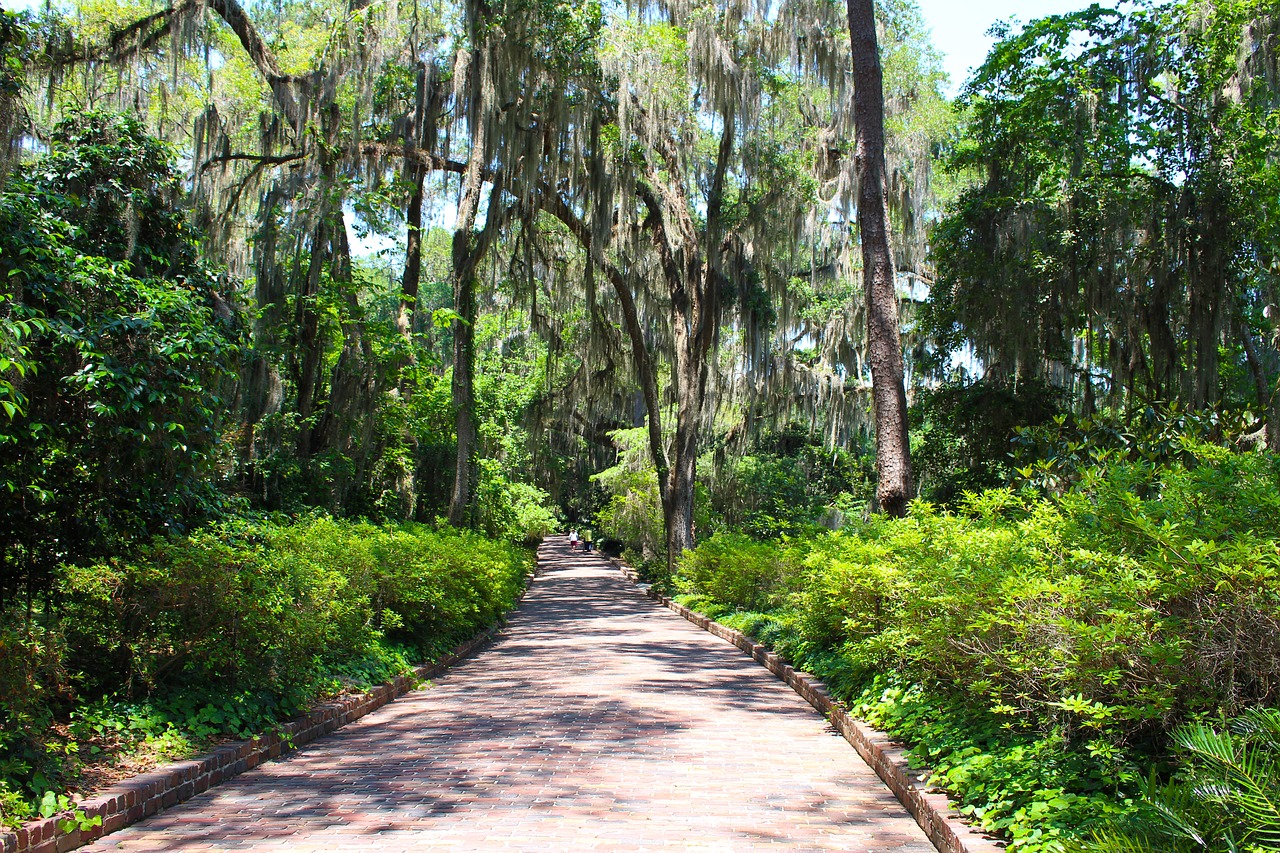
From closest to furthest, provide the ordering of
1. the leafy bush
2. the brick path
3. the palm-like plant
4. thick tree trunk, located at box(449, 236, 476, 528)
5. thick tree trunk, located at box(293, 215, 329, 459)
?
the palm-like plant
the brick path
thick tree trunk, located at box(449, 236, 476, 528)
thick tree trunk, located at box(293, 215, 329, 459)
the leafy bush

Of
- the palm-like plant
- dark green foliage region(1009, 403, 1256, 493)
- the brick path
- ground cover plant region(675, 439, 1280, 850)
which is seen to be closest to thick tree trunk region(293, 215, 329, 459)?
the brick path

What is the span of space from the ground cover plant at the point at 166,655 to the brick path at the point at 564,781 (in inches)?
17.6

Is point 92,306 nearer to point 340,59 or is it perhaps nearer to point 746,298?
point 340,59

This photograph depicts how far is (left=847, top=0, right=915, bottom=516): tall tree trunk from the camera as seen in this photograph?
1071cm

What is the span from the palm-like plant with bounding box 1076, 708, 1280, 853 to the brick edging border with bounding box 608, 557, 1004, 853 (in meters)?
0.73

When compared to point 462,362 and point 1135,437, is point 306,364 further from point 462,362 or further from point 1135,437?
point 1135,437

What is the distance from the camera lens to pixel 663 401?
29641 millimetres

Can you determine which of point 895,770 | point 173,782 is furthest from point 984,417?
point 173,782

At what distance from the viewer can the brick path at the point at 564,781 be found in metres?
4.49

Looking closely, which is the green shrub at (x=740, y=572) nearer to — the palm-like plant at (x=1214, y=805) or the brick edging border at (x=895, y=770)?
the brick edging border at (x=895, y=770)

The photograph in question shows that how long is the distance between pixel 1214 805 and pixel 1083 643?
1.04m

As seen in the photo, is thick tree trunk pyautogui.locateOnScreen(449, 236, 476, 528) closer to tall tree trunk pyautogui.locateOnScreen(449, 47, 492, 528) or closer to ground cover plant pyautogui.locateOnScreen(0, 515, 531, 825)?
tall tree trunk pyautogui.locateOnScreen(449, 47, 492, 528)

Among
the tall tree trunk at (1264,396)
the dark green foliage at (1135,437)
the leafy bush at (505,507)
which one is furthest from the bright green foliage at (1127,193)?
the leafy bush at (505,507)

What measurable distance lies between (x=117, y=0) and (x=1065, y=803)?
74.5 feet
